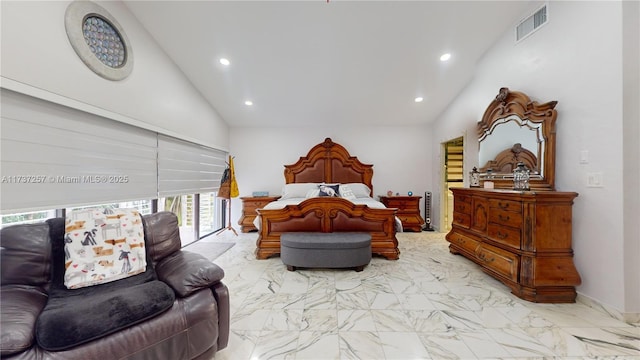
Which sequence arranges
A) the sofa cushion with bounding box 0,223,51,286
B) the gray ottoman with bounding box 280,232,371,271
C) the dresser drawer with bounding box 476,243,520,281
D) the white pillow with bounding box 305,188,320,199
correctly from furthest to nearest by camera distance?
the white pillow with bounding box 305,188,320,199 < the gray ottoman with bounding box 280,232,371,271 < the dresser drawer with bounding box 476,243,520,281 < the sofa cushion with bounding box 0,223,51,286

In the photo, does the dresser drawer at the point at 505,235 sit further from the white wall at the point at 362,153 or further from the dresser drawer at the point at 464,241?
the white wall at the point at 362,153

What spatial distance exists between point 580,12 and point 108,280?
4616mm

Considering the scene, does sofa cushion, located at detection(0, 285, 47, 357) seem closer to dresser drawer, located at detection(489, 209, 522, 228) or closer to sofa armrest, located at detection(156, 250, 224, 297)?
sofa armrest, located at detection(156, 250, 224, 297)

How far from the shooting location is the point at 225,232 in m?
4.73

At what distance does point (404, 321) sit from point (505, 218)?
1.64 m

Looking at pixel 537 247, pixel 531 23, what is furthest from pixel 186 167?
pixel 531 23

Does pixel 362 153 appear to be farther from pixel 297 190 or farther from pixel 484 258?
pixel 484 258

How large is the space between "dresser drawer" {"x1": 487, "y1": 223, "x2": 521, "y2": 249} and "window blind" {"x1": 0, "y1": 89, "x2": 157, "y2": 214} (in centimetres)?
415

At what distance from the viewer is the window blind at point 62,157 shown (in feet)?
5.19

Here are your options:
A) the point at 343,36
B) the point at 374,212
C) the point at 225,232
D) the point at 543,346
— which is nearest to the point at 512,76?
the point at 343,36

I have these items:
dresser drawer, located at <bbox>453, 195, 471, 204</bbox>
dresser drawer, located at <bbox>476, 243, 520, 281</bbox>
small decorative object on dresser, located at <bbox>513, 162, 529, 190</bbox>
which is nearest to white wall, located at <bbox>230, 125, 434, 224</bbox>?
dresser drawer, located at <bbox>453, 195, 471, 204</bbox>

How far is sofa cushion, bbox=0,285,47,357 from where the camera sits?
953 millimetres

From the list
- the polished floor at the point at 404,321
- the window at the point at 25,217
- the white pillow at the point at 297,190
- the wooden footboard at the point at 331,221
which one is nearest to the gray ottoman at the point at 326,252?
the polished floor at the point at 404,321

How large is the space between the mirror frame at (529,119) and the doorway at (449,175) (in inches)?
56.9
